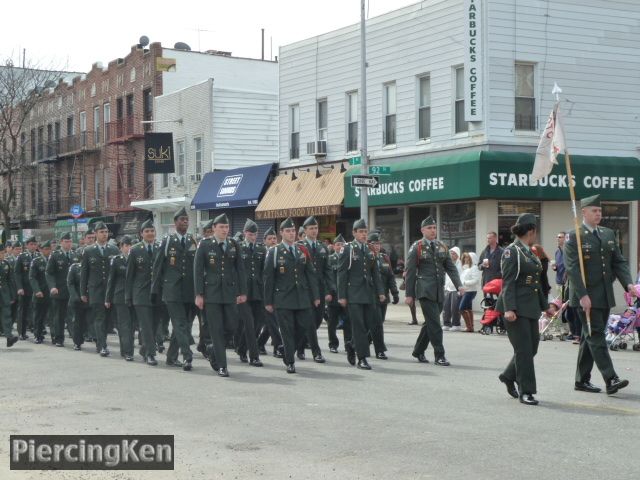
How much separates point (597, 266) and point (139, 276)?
6964 millimetres

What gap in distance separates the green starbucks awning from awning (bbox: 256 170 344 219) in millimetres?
2609

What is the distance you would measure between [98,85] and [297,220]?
19896 mm

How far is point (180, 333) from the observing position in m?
14.1

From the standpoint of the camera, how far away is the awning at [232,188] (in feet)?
115

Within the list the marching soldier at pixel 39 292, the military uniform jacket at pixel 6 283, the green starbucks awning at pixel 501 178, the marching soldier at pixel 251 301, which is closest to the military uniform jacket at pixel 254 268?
the marching soldier at pixel 251 301

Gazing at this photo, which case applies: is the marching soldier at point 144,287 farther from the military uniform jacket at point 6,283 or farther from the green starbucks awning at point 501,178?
the green starbucks awning at point 501,178

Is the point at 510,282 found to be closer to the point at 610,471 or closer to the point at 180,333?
the point at 610,471

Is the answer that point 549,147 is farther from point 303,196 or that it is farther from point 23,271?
point 303,196

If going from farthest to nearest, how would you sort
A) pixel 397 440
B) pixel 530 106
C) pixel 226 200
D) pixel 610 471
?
pixel 226 200, pixel 530 106, pixel 397 440, pixel 610 471

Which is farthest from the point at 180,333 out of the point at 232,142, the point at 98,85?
the point at 98,85

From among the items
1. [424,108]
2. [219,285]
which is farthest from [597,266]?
[424,108]

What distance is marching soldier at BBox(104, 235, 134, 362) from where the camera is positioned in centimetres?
1579

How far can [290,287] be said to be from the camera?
14.1 metres

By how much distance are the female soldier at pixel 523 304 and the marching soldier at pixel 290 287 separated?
12.8 feet
